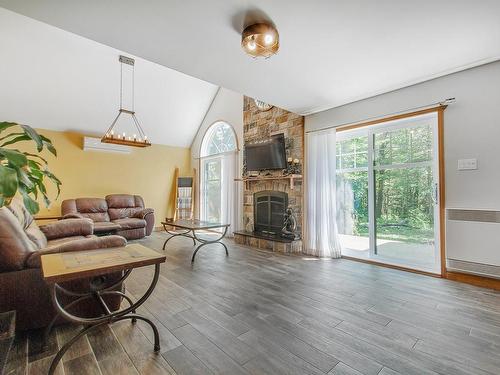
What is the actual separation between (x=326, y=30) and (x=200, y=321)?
9.18 feet

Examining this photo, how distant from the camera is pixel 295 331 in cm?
185

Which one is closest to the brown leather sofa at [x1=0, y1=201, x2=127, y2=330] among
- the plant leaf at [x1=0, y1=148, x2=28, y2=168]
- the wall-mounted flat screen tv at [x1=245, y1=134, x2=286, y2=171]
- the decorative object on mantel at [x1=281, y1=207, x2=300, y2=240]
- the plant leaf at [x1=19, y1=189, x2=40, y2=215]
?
the plant leaf at [x1=19, y1=189, x2=40, y2=215]

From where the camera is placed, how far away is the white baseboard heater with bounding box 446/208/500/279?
8.71 feet

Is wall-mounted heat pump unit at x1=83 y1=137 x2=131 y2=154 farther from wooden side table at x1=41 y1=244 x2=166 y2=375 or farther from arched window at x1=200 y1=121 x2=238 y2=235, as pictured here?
wooden side table at x1=41 y1=244 x2=166 y2=375

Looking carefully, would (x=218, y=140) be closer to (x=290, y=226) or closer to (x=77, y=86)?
(x=77, y=86)

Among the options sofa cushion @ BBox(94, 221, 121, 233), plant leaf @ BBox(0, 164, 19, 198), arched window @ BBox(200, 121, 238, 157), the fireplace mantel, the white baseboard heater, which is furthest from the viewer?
arched window @ BBox(200, 121, 238, 157)

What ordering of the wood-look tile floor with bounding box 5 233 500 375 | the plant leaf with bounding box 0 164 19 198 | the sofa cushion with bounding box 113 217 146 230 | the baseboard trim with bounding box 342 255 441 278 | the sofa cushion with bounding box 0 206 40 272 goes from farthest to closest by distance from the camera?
the sofa cushion with bounding box 113 217 146 230 → the baseboard trim with bounding box 342 255 441 278 → the sofa cushion with bounding box 0 206 40 272 → the wood-look tile floor with bounding box 5 233 500 375 → the plant leaf with bounding box 0 164 19 198

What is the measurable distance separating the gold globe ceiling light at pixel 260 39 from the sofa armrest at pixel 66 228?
331 centimetres

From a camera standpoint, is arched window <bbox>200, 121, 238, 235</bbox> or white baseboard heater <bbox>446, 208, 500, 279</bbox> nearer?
white baseboard heater <bbox>446, 208, 500, 279</bbox>

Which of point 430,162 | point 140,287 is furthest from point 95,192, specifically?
point 430,162

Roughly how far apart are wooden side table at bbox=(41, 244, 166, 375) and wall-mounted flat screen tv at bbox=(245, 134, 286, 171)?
3.23 meters

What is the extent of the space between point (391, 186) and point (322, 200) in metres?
1.03

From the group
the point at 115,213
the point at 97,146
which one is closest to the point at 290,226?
the point at 115,213

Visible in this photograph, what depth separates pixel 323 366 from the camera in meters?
1.48
